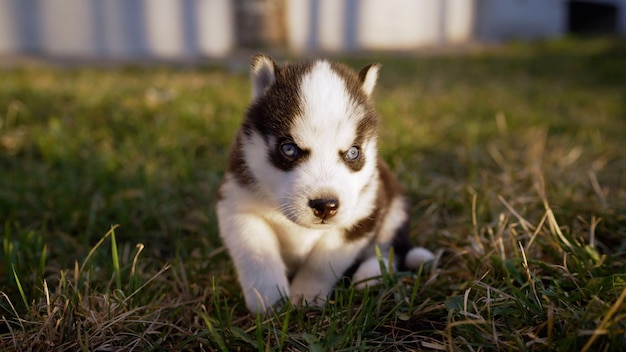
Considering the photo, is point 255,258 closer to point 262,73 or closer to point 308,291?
point 308,291

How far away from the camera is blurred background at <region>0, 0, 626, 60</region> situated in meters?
10.9

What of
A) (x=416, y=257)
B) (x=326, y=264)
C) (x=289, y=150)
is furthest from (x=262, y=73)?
(x=416, y=257)

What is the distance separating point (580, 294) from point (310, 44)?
506 inches

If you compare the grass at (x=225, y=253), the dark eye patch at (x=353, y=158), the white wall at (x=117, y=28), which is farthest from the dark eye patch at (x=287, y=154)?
the white wall at (x=117, y=28)

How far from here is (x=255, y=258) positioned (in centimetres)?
245

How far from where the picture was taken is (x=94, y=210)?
3.30 meters

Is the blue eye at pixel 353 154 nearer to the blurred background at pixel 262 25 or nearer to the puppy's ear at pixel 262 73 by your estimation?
the puppy's ear at pixel 262 73

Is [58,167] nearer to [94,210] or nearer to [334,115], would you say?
[94,210]

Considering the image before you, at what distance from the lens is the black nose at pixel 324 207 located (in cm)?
218

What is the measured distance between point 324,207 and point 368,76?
2.61 feet

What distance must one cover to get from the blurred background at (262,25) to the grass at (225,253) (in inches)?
145

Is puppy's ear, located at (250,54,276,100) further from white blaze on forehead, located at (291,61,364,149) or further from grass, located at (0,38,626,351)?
grass, located at (0,38,626,351)

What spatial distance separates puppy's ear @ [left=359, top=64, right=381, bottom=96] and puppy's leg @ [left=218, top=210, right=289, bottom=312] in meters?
0.79

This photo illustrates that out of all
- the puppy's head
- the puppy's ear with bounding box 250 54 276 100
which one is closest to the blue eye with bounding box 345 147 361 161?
the puppy's head
